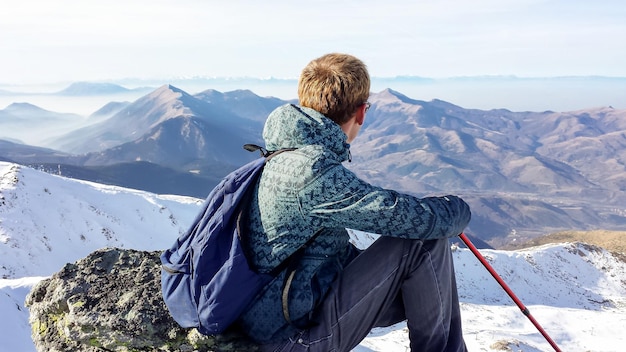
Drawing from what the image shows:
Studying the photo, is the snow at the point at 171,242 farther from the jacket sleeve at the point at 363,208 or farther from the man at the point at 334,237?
the jacket sleeve at the point at 363,208

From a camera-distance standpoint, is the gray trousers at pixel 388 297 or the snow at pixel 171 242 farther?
the snow at pixel 171 242

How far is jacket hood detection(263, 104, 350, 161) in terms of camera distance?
380 cm

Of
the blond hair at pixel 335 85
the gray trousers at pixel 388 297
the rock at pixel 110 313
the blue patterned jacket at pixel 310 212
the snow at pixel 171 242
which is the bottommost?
the snow at pixel 171 242

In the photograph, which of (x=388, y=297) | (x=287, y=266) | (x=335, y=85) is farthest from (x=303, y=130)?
(x=388, y=297)

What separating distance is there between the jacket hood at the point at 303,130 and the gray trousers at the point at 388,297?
1.06m

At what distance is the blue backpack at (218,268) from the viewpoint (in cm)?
376

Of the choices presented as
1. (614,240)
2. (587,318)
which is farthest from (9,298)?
(614,240)

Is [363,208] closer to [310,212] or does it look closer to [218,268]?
[310,212]

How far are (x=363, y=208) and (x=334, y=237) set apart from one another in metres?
0.61

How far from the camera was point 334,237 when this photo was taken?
4.01 meters

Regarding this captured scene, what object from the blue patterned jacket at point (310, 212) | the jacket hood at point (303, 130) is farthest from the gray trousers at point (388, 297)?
the jacket hood at point (303, 130)

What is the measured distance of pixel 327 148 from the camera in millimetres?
3824

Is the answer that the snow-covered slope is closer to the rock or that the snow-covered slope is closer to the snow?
the snow

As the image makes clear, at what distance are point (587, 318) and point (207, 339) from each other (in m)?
30.8
